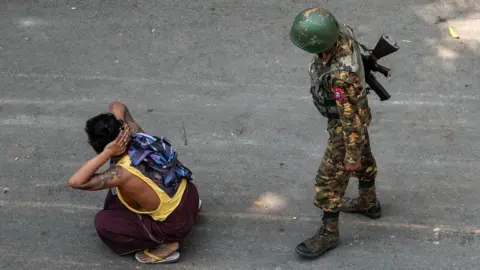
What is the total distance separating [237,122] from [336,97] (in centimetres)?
197

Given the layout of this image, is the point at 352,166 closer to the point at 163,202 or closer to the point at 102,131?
the point at 163,202

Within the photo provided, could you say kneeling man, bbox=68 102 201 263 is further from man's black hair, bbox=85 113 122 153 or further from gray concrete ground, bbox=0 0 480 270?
gray concrete ground, bbox=0 0 480 270

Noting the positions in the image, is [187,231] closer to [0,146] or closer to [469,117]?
[0,146]

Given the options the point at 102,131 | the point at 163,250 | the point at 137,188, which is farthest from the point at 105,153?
the point at 163,250

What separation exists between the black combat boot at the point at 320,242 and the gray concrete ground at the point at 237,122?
0.23ft

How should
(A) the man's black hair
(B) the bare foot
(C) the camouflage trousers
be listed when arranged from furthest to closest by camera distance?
(B) the bare foot, (C) the camouflage trousers, (A) the man's black hair

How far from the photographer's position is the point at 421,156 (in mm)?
5242

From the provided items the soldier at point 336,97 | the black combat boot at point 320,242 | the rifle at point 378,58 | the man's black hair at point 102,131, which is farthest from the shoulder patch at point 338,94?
the man's black hair at point 102,131

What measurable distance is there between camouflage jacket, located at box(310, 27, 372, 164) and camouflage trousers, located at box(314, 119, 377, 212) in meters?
0.16

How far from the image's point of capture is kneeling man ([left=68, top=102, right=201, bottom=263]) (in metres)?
4.05

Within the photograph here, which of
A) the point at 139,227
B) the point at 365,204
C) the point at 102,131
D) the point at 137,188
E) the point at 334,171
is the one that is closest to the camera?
the point at 102,131

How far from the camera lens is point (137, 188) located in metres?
4.13

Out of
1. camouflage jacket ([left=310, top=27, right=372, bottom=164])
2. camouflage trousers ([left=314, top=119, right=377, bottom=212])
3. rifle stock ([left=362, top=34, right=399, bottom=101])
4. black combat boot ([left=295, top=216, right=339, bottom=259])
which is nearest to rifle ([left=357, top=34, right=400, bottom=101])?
rifle stock ([left=362, top=34, right=399, bottom=101])

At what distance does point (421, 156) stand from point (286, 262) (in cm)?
153
